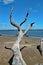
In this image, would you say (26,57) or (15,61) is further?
(26,57)

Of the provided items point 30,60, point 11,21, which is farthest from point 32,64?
point 11,21

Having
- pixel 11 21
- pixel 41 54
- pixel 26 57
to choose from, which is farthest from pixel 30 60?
pixel 11 21

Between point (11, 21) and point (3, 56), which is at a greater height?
point (11, 21)

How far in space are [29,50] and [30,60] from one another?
2530mm

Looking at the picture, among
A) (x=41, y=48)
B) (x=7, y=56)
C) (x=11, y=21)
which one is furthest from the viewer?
(x=41, y=48)

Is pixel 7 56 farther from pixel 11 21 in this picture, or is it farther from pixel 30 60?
pixel 11 21

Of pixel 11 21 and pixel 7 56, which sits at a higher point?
pixel 11 21

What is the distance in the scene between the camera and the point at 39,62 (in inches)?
1109

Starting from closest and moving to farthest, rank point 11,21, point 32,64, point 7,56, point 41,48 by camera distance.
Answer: point 11,21 < point 32,64 < point 7,56 < point 41,48

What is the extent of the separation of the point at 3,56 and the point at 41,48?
17.9ft

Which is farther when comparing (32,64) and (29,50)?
(29,50)

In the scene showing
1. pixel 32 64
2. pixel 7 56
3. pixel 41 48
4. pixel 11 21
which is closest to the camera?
pixel 11 21

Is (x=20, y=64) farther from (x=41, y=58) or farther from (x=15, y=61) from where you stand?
(x=41, y=58)

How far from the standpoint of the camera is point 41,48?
3117 centimetres
